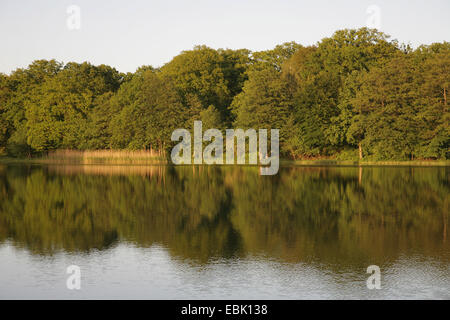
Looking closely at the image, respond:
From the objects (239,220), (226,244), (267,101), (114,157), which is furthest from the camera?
(114,157)

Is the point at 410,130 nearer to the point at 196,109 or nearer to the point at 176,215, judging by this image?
the point at 196,109

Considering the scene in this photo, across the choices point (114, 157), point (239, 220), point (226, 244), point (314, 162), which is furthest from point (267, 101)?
point (226, 244)

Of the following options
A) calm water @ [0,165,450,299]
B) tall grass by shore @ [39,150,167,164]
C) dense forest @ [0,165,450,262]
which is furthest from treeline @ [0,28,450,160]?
calm water @ [0,165,450,299]

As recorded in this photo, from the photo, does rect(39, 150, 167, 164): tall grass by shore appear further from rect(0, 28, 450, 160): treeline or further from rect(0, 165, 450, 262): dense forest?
rect(0, 165, 450, 262): dense forest

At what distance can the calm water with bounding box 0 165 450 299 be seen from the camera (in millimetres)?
9781

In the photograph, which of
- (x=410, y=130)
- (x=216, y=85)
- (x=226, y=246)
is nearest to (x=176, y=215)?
(x=226, y=246)

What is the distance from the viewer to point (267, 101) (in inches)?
2613

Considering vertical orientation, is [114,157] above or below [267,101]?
below

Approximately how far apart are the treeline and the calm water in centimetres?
3468

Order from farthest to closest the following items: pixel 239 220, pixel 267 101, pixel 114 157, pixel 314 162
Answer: pixel 114 157 → pixel 267 101 → pixel 314 162 → pixel 239 220

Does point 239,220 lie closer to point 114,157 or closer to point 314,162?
point 314,162

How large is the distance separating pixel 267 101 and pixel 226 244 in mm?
53536

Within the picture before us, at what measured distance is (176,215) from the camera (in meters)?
19.3

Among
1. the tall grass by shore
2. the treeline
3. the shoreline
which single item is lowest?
the shoreline
